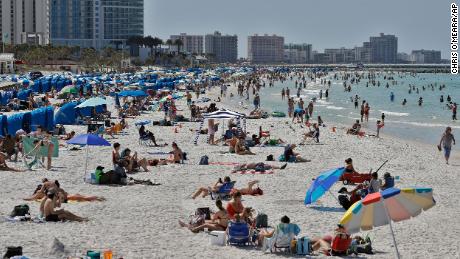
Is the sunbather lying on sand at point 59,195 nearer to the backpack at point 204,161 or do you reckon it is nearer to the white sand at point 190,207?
the white sand at point 190,207

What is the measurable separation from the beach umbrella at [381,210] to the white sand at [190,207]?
1795 millimetres

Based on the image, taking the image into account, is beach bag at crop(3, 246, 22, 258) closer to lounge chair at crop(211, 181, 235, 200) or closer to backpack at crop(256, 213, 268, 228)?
backpack at crop(256, 213, 268, 228)

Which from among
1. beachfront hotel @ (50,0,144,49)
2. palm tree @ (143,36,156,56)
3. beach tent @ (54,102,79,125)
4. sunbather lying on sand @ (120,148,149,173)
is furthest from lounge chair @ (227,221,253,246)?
beachfront hotel @ (50,0,144,49)

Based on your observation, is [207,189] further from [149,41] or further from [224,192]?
[149,41]

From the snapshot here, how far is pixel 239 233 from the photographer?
35.5ft

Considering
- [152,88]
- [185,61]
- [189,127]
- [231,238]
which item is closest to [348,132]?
[189,127]

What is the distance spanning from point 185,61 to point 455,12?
344 ft

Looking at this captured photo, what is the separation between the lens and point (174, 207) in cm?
1353

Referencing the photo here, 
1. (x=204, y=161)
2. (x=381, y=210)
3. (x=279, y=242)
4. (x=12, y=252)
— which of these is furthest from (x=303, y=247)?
(x=204, y=161)

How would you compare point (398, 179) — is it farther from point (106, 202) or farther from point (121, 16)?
point (121, 16)

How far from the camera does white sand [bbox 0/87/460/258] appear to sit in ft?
35.0

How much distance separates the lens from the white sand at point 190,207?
1067 cm

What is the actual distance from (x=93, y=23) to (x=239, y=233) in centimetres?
15196

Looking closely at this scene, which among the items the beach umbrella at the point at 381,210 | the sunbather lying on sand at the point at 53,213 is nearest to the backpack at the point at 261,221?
the sunbather lying on sand at the point at 53,213
